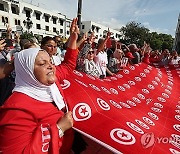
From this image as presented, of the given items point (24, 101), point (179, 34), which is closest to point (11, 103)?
point (24, 101)

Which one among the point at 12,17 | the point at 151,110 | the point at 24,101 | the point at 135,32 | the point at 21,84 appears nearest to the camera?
the point at 24,101

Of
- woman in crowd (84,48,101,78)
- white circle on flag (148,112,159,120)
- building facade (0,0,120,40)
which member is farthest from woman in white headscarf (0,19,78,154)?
building facade (0,0,120,40)

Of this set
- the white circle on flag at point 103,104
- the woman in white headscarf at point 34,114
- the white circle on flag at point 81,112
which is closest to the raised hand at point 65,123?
the woman in white headscarf at point 34,114

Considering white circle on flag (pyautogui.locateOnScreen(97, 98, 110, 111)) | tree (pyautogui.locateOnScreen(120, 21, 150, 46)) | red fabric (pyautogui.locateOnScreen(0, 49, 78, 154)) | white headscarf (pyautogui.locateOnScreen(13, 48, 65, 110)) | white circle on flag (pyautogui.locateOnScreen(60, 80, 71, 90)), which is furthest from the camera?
tree (pyautogui.locateOnScreen(120, 21, 150, 46))

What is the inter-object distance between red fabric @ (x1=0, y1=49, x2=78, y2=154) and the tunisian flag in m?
0.37

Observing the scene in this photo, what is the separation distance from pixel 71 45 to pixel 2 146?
155cm

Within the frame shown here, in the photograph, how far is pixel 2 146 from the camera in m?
1.41

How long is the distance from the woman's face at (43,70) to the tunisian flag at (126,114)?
1.51 feet

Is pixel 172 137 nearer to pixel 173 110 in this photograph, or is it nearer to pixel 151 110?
pixel 151 110

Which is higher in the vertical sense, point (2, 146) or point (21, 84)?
point (21, 84)

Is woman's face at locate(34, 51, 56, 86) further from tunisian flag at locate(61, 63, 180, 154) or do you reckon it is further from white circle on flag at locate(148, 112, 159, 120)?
white circle on flag at locate(148, 112, 159, 120)

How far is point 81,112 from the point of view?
2.07 m

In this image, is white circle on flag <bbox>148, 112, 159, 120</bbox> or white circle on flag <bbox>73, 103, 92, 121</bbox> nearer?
white circle on flag <bbox>73, 103, 92, 121</bbox>

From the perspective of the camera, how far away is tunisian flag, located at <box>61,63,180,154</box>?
181 centimetres
